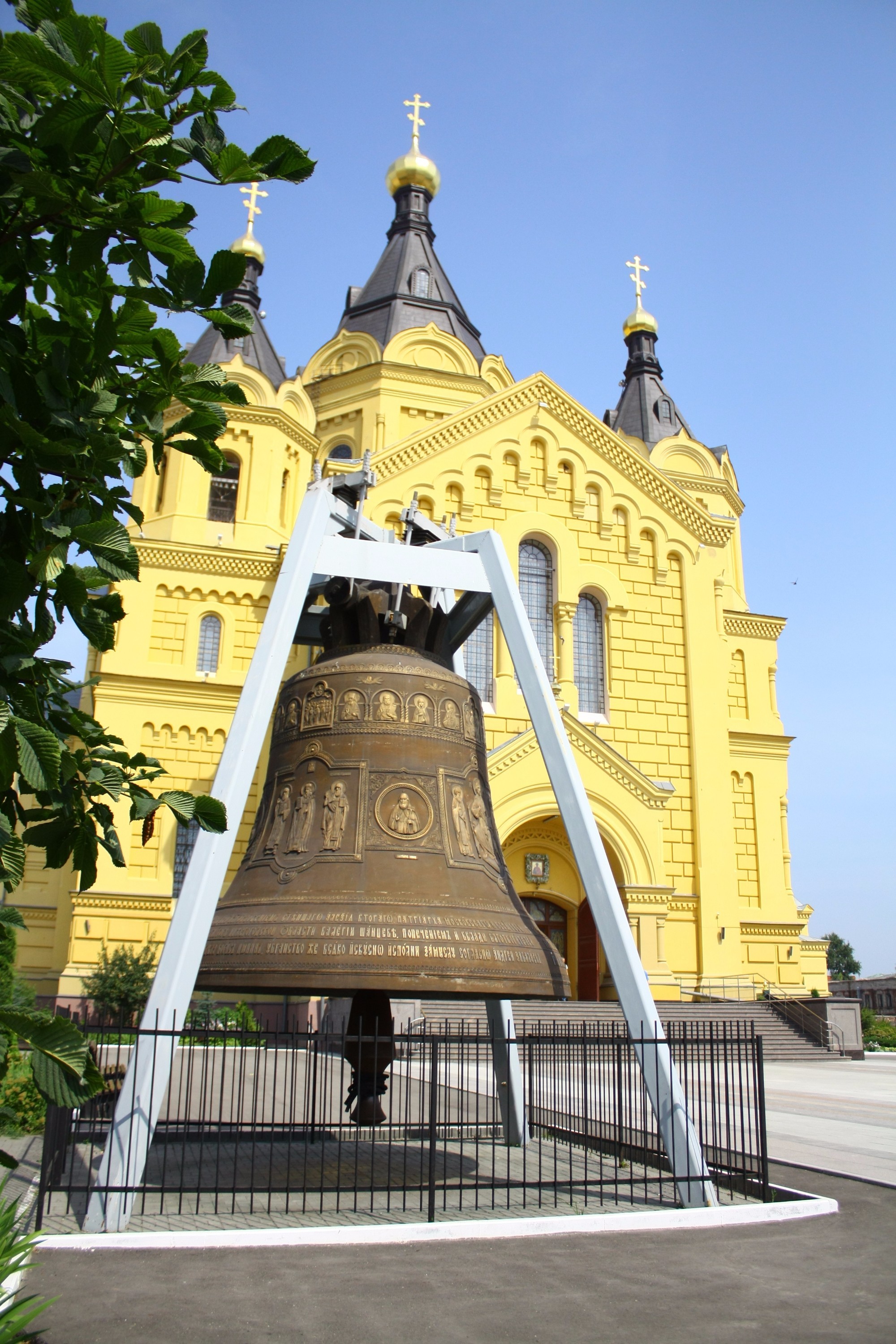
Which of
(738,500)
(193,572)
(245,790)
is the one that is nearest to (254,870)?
(245,790)

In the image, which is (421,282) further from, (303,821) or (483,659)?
(303,821)

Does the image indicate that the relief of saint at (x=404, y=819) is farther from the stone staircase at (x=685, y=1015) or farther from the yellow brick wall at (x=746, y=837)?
the yellow brick wall at (x=746, y=837)

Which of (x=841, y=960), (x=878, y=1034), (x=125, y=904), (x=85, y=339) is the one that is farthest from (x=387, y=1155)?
(x=841, y=960)

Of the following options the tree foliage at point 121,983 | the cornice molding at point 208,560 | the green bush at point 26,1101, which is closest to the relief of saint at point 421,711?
→ the green bush at point 26,1101

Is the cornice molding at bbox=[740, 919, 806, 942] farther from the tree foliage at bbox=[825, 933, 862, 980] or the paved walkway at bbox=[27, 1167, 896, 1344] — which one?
the tree foliage at bbox=[825, 933, 862, 980]

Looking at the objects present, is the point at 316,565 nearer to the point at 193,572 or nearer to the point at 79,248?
the point at 79,248

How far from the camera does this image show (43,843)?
312 cm

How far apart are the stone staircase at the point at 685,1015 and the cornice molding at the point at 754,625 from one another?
1069cm

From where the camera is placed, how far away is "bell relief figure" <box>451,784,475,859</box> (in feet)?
23.6

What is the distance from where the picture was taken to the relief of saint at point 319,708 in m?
7.44

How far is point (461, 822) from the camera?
24.0ft

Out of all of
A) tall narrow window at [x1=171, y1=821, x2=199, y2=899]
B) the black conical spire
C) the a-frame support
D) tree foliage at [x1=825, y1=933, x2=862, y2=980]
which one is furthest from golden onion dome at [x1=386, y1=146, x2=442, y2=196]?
tree foliage at [x1=825, y1=933, x2=862, y2=980]

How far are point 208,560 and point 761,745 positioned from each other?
15440 millimetres

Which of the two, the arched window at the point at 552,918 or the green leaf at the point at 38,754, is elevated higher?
the arched window at the point at 552,918
